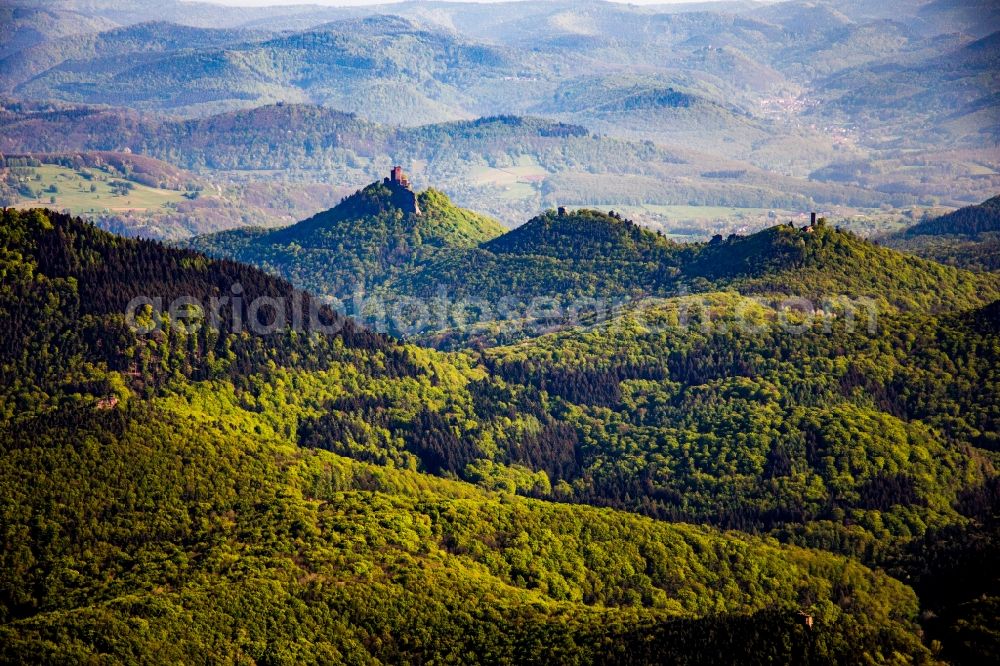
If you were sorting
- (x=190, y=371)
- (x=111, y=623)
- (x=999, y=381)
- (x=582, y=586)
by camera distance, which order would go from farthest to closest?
(x=999, y=381) < (x=190, y=371) < (x=582, y=586) < (x=111, y=623)

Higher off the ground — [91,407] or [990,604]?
[91,407]

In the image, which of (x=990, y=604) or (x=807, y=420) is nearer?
(x=990, y=604)

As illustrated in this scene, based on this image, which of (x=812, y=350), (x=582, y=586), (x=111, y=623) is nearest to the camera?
(x=111, y=623)

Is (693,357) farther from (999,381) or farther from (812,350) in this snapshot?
(999,381)

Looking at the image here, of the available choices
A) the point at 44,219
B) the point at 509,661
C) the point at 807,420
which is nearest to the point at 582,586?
the point at 509,661

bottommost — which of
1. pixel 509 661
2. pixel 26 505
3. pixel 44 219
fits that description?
pixel 509 661

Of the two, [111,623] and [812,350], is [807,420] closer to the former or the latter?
[812,350]

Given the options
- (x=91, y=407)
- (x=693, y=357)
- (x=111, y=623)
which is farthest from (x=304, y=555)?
(x=693, y=357)
